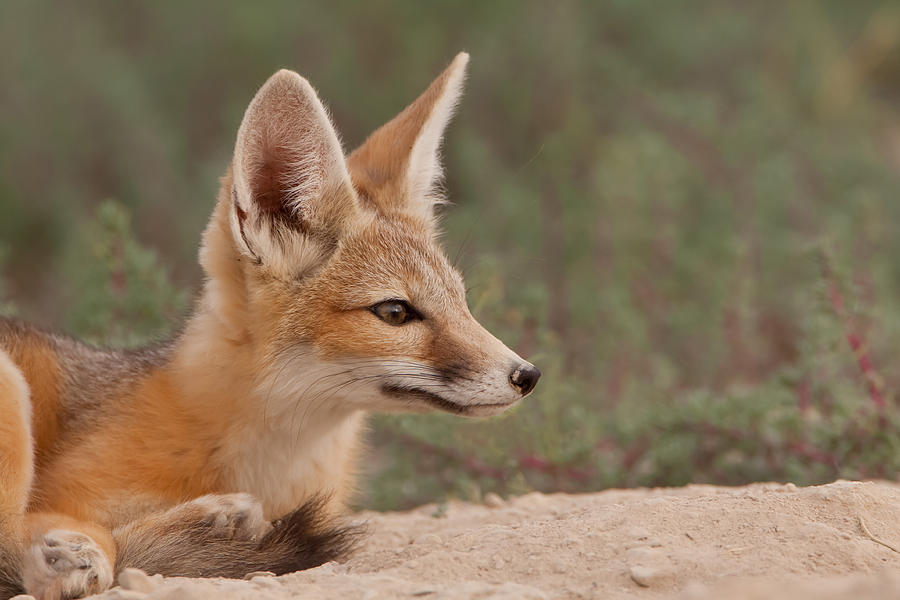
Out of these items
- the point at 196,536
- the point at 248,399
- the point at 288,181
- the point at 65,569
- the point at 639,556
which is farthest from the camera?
the point at 288,181

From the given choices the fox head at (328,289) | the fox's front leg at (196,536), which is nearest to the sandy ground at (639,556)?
the fox's front leg at (196,536)

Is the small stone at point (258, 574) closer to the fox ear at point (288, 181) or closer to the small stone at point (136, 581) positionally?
the small stone at point (136, 581)

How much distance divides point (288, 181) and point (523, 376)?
114cm

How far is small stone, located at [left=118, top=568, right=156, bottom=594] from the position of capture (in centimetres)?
300

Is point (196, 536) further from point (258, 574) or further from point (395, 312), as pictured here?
point (395, 312)

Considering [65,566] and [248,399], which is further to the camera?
[248,399]

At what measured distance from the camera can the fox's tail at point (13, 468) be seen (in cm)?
330

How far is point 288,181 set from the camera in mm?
4020

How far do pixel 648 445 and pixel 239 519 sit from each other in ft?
9.69

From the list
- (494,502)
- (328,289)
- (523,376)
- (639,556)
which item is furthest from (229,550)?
(494,502)

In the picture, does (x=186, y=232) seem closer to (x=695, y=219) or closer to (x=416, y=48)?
(x=416, y=48)

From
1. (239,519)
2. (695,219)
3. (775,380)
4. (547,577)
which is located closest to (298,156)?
(239,519)

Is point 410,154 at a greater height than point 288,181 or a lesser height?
greater

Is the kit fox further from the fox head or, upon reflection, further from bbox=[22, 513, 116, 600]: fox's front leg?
bbox=[22, 513, 116, 600]: fox's front leg
